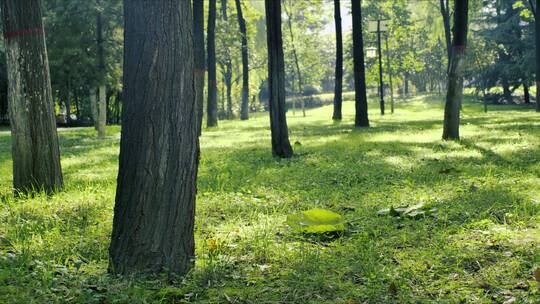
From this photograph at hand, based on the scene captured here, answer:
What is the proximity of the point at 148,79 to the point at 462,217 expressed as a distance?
3.51 m

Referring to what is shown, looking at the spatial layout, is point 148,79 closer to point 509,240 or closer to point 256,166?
point 509,240

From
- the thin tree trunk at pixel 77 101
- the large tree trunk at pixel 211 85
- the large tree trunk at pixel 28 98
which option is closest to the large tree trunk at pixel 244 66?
the large tree trunk at pixel 211 85

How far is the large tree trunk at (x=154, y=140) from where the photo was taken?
3.93 metres

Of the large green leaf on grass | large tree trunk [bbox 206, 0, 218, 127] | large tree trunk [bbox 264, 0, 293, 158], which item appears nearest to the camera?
the large green leaf on grass

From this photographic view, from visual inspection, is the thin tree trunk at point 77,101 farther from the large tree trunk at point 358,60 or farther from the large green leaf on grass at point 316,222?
the large green leaf on grass at point 316,222

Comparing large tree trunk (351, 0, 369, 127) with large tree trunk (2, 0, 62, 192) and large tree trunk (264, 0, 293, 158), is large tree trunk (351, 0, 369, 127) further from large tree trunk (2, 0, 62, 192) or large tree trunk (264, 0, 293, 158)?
large tree trunk (2, 0, 62, 192)

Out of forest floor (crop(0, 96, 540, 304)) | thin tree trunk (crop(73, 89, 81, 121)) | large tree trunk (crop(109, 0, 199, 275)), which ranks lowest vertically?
forest floor (crop(0, 96, 540, 304))

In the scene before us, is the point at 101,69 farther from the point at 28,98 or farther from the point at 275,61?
the point at 28,98

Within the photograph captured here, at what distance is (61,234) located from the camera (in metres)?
5.24

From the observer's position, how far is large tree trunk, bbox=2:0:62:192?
22.6 feet

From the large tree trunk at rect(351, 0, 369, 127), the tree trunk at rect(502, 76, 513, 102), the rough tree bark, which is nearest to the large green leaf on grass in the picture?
the large tree trunk at rect(351, 0, 369, 127)

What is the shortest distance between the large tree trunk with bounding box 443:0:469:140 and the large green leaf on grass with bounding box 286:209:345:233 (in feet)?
30.3

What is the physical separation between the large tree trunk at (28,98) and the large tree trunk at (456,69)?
9.63 meters

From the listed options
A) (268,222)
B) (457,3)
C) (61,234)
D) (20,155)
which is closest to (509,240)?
(268,222)
